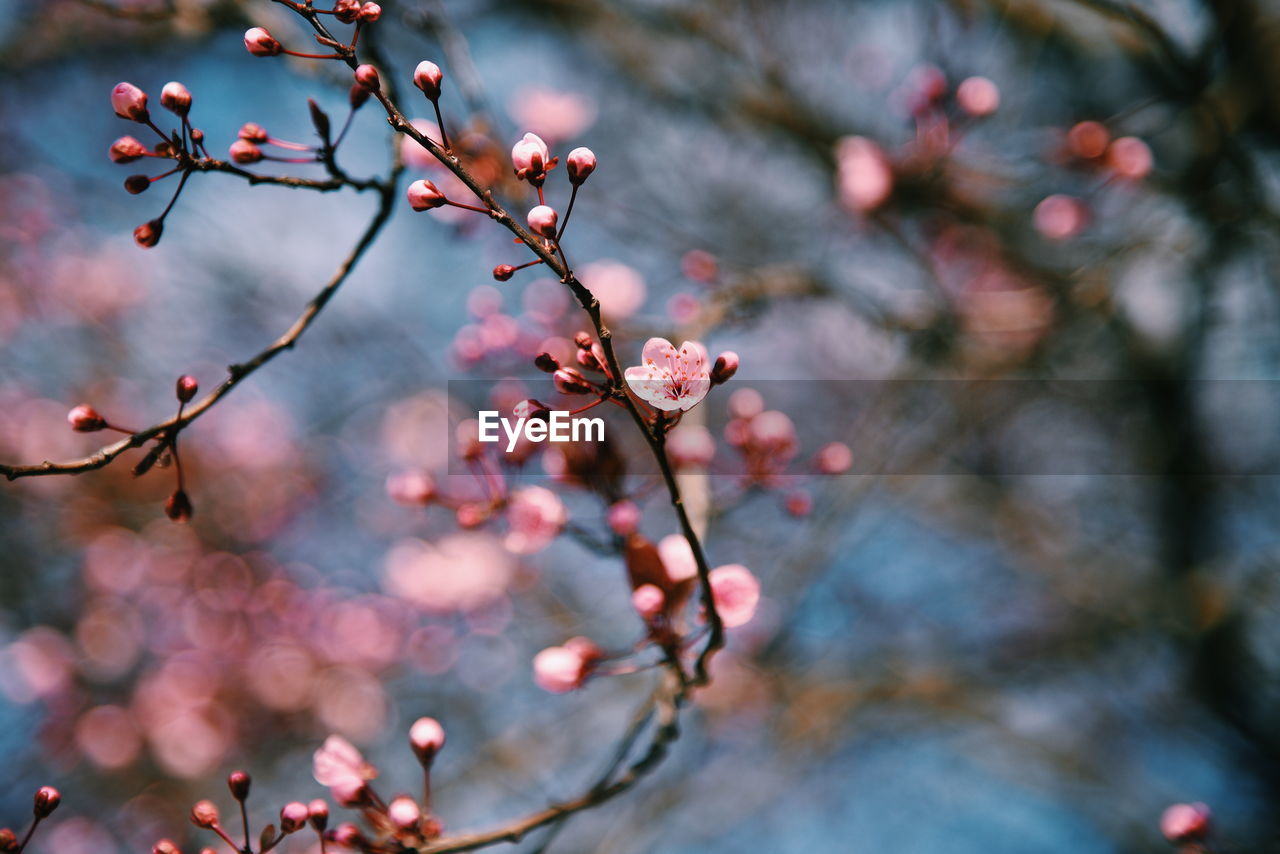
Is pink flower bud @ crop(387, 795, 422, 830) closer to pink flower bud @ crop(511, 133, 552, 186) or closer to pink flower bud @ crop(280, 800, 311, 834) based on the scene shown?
pink flower bud @ crop(280, 800, 311, 834)

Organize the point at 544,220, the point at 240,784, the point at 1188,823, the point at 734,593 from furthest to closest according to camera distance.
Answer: the point at 1188,823
the point at 734,593
the point at 240,784
the point at 544,220

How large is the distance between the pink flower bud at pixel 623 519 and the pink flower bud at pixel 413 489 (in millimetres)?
441

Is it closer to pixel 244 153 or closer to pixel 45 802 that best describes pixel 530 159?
pixel 244 153

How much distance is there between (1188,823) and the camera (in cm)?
141

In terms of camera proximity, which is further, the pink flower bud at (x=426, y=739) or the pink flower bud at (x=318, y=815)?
the pink flower bud at (x=426, y=739)

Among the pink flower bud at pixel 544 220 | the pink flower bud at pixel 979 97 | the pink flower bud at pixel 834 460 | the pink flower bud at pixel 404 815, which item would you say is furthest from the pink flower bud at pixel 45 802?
the pink flower bud at pixel 979 97

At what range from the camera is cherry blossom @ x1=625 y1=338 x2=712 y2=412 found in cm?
94

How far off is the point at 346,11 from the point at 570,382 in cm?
57

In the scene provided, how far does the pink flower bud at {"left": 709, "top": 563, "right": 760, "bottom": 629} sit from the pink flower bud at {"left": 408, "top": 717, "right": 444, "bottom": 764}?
51 cm

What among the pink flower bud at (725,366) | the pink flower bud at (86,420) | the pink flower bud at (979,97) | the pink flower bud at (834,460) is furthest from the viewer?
the pink flower bud at (979,97)

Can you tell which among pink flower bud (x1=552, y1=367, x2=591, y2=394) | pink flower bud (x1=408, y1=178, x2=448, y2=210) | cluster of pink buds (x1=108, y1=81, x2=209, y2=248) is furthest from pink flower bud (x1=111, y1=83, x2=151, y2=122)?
pink flower bud (x1=552, y1=367, x2=591, y2=394)

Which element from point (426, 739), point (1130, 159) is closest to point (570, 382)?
point (426, 739)

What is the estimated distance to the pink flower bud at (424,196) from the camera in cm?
96

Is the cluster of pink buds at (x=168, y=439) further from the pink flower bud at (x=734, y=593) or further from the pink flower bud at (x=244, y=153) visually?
the pink flower bud at (x=734, y=593)
